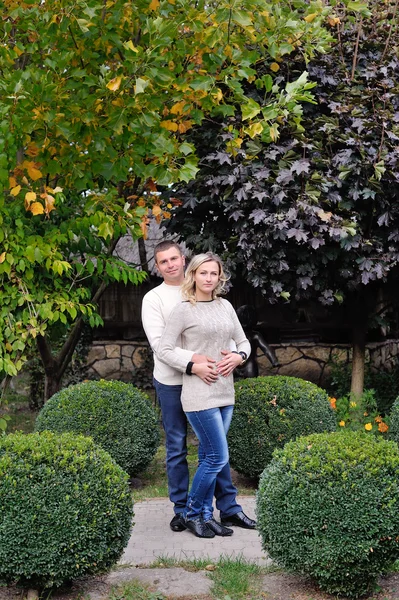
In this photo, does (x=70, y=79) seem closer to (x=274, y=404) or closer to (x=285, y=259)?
(x=285, y=259)

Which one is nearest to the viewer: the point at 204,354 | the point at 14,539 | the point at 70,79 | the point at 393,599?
the point at 14,539

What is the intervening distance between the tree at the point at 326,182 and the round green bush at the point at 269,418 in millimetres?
1021

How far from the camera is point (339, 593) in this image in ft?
11.2

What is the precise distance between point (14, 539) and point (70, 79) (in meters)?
3.61

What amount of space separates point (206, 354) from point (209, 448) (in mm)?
587

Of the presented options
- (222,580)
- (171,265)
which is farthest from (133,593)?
(171,265)

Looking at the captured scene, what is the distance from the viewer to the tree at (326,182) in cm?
594

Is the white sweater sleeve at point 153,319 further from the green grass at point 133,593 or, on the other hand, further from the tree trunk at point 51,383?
the tree trunk at point 51,383

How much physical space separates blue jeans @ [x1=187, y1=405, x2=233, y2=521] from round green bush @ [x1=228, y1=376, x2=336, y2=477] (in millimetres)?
1171

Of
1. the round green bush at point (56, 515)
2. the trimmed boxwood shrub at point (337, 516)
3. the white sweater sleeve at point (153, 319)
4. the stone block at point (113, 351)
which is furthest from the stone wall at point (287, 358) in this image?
the round green bush at point (56, 515)

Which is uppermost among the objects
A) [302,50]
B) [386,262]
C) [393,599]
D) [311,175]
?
[302,50]

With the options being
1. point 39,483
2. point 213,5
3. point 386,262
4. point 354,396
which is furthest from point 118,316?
point 39,483

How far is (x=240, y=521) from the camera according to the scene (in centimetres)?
452

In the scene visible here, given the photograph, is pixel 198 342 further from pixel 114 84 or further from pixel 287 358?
pixel 287 358
